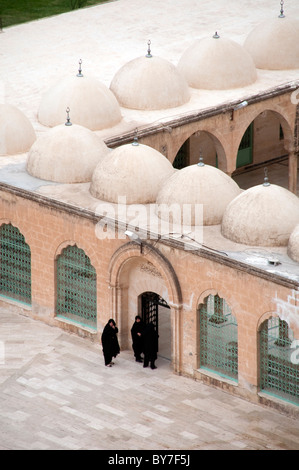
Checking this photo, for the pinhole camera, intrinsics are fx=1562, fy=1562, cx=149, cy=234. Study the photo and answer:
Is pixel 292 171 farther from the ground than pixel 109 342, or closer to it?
farther from the ground

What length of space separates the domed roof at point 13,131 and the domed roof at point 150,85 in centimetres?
399

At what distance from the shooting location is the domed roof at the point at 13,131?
40.8m

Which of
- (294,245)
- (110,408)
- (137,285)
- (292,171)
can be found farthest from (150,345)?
(292,171)

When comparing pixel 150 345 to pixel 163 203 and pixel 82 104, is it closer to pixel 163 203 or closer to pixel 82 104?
pixel 163 203

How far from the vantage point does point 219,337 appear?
117ft

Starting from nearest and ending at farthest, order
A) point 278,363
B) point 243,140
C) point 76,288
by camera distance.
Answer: point 278,363, point 76,288, point 243,140

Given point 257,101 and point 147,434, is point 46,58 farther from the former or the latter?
point 147,434

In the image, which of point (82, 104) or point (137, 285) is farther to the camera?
point (82, 104)

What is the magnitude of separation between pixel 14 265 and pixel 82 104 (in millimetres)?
5187

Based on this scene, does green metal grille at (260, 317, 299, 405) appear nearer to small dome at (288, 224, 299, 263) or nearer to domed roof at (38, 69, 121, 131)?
small dome at (288, 224, 299, 263)

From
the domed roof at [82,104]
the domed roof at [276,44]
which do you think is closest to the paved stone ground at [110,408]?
the domed roof at [82,104]

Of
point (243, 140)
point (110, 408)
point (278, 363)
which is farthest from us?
point (243, 140)

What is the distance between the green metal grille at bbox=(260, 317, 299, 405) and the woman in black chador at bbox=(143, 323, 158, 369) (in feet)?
9.23

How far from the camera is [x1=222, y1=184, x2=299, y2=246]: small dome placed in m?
35.1
